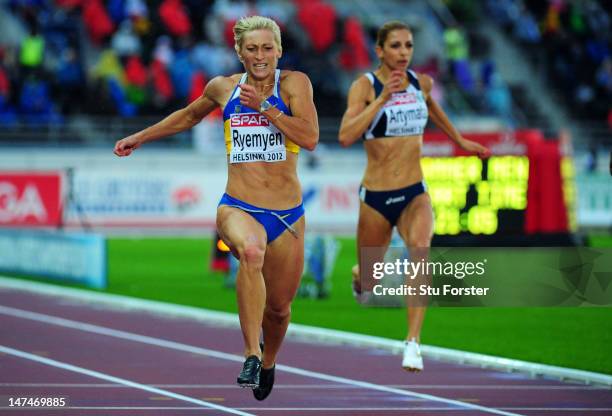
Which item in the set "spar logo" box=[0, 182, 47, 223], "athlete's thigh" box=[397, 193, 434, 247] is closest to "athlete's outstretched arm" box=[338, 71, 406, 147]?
"athlete's thigh" box=[397, 193, 434, 247]

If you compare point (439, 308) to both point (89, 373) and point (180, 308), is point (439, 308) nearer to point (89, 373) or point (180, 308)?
point (180, 308)

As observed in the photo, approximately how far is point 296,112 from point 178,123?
85 cm

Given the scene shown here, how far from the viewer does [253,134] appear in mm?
8352

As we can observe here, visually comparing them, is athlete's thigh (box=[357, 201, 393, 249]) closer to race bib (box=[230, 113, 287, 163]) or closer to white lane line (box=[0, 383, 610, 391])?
white lane line (box=[0, 383, 610, 391])

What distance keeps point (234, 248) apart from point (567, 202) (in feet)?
45.4

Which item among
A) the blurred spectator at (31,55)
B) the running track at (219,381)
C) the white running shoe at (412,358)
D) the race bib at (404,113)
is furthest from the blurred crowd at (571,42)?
the white running shoe at (412,358)

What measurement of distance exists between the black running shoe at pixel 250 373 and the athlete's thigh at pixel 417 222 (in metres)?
2.85

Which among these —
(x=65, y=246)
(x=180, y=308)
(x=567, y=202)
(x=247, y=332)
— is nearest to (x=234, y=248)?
(x=247, y=332)

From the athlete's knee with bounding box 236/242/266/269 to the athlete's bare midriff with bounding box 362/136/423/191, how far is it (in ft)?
9.68

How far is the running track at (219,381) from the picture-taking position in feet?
29.3

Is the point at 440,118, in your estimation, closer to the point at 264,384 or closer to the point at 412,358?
the point at 412,358

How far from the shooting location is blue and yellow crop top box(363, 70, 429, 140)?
1091 cm

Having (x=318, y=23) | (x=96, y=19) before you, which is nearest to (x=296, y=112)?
(x=96, y=19)

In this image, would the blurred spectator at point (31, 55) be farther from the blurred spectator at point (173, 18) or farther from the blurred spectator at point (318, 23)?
the blurred spectator at point (318, 23)
